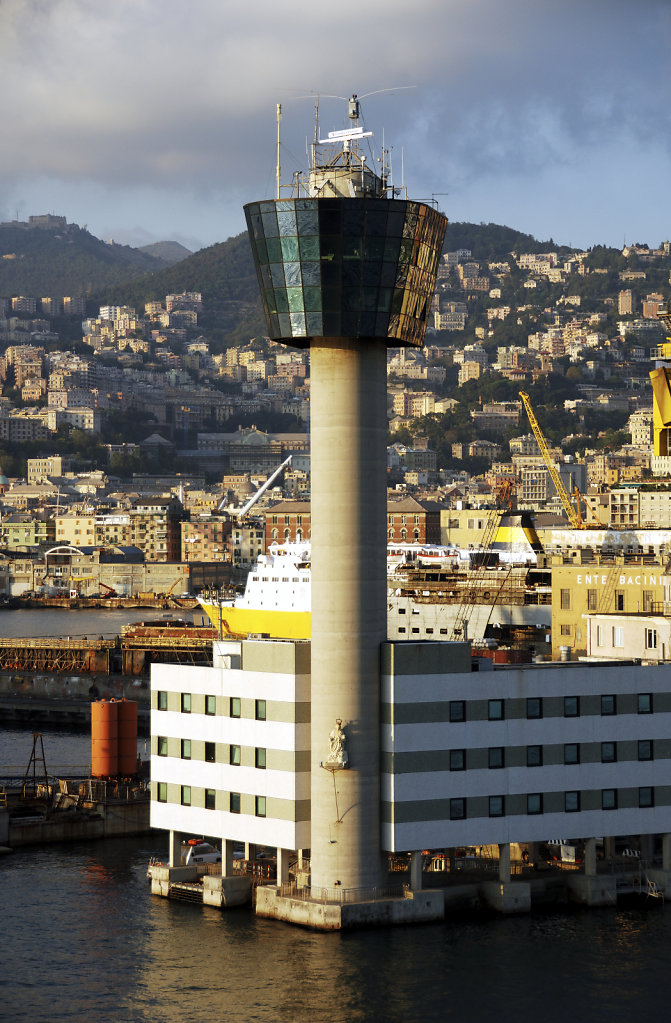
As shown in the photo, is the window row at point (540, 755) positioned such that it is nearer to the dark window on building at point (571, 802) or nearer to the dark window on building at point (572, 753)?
the dark window on building at point (572, 753)

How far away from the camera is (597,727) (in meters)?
39.5

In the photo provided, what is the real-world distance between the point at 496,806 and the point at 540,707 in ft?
7.53

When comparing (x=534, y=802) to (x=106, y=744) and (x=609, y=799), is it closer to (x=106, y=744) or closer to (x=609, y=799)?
(x=609, y=799)

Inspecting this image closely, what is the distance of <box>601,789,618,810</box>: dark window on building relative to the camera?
130 feet

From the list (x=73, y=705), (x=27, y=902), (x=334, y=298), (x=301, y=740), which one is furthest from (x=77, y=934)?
(x=73, y=705)

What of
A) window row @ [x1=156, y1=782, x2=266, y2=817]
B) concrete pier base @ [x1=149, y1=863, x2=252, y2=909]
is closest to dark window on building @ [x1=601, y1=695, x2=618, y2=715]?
window row @ [x1=156, y1=782, x2=266, y2=817]

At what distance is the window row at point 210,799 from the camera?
39031 mm

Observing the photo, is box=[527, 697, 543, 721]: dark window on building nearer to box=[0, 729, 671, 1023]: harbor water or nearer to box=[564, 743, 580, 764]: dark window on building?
box=[564, 743, 580, 764]: dark window on building

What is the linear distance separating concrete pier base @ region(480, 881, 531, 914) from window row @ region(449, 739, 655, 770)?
253 cm

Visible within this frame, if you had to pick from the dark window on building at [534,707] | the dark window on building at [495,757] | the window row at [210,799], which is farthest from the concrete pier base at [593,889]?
the window row at [210,799]

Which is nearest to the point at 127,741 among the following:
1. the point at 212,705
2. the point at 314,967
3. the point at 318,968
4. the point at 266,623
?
the point at 212,705

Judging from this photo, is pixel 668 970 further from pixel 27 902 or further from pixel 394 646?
pixel 27 902

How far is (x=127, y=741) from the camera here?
52.7 m

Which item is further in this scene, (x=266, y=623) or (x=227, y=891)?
(x=266, y=623)
